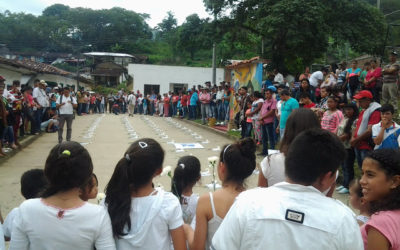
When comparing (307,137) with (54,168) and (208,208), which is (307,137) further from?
(54,168)

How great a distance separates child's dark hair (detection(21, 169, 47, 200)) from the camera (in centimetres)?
315

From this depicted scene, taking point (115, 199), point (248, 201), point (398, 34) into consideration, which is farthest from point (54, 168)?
point (398, 34)

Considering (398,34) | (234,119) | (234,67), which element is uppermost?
(398,34)

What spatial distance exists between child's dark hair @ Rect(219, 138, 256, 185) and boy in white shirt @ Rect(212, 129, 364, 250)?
2.79ft

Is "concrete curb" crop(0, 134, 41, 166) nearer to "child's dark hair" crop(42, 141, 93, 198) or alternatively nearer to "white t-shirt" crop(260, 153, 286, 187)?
"child's dark hair" crop(42, 141, 93, 198)

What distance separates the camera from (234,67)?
16.1 metres

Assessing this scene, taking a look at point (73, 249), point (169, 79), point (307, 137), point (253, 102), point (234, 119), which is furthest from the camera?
point (169, 79)

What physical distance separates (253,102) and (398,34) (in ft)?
54.9

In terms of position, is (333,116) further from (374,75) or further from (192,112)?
(192,112)

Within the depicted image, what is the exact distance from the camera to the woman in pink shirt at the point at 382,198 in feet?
5.90

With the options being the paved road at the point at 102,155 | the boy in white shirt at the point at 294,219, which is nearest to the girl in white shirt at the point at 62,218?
the boy in white shirt at the point at 294,219

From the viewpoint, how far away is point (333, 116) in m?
6.59

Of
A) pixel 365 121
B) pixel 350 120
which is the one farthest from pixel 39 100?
pixel 365 121

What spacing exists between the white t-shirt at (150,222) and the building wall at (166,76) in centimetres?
4077
